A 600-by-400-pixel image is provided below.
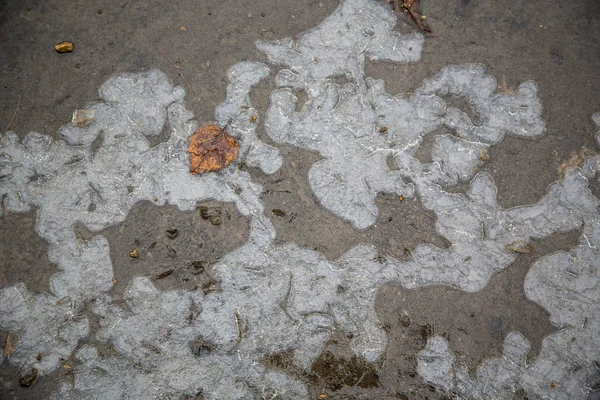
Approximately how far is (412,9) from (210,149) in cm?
112

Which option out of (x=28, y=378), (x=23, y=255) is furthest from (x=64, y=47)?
(x=28, y=378)

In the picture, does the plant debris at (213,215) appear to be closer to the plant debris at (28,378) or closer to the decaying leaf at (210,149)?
the decaying leaf at (210,149)

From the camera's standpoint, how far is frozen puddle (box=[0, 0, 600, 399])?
198 centimetres

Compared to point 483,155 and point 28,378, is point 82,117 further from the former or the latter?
point 483,155

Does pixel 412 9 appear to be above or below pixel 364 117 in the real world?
above

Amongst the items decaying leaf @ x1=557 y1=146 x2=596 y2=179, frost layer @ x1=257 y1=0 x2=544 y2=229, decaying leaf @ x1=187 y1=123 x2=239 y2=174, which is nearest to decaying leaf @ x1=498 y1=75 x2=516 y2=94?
frost layer @ x1=257 y1=0 x2=544 y2=229

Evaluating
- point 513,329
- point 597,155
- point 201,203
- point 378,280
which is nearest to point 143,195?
point 201,203

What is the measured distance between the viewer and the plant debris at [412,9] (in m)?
2.08

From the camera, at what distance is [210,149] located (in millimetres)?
2006

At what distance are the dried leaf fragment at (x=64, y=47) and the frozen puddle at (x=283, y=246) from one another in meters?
0.22

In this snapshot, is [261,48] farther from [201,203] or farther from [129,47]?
[201,203]

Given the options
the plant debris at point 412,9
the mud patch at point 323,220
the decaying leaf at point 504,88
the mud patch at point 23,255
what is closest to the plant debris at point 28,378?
the mud patch at point 23,255

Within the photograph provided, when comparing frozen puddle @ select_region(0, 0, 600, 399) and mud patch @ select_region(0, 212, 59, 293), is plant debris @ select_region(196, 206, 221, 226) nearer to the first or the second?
frozen puddle @ select_region(0, 0, 600, 399)

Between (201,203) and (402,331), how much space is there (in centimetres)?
105
